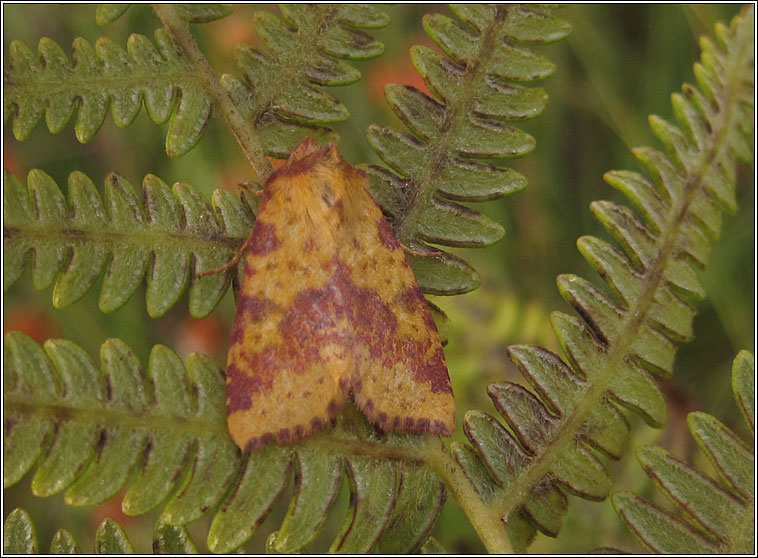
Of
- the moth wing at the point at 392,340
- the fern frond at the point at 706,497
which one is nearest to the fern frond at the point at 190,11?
the moth wing at the point at 392,340

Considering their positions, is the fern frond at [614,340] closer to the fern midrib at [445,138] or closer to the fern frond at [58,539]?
the fern midrib at [445,138]

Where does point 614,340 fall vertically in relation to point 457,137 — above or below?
below

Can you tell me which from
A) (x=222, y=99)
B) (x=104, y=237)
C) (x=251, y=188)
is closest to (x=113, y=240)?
(x=104, y=237)

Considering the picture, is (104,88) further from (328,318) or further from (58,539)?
(58,539)

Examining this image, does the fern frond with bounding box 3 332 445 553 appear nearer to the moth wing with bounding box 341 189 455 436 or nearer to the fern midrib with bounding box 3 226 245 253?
the moth wing with bounding box 341 189 455 436

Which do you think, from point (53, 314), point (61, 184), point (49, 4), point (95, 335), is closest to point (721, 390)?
point (95, 335)

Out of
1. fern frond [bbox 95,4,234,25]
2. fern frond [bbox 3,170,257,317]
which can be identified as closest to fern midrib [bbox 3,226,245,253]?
fern frond [bbox 3,170,257,317]
